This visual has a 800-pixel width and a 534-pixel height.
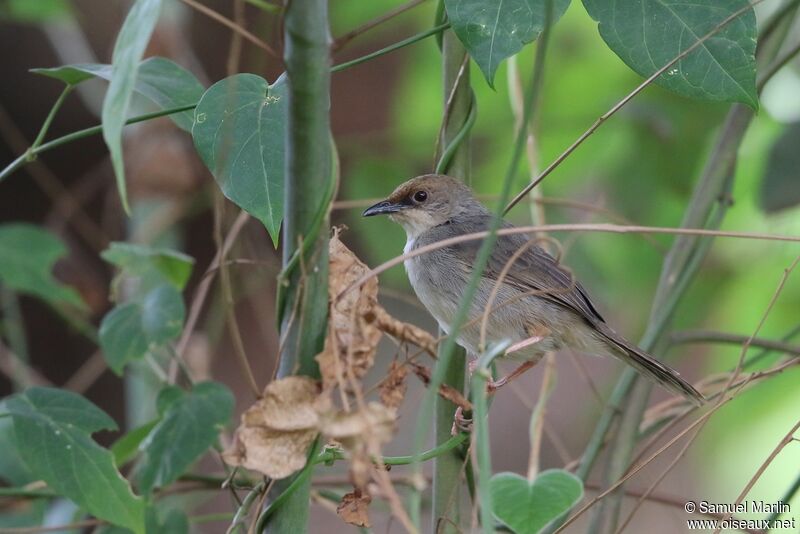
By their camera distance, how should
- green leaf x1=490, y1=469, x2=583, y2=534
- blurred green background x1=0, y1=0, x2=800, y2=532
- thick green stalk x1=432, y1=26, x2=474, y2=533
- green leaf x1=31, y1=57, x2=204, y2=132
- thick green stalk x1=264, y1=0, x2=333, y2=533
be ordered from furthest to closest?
1. blurred green background x1=0, y1=0, x2=800, y2=532
2. thick green stalk x1=432, y1=26, x2=474, y2=533
3. green leaf x1=31, y1=57, x2=204, y2=132
4. green leaf x1=490, y1=469, x2=583, y2=534
5. thick green stalk x1=264, y1=0, x2=333, y2=533

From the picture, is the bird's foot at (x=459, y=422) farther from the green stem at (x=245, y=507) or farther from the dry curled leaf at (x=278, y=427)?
the dry curled leaf at (x=278, y=427)

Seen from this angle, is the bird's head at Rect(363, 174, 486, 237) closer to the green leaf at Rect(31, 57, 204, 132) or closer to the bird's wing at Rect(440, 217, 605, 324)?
the bird's wing at Rect(440, 217, 605, 324)

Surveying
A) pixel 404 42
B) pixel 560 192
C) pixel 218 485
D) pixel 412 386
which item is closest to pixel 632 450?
pixel 218 485

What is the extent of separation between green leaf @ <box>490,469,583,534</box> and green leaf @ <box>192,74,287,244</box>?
766mm

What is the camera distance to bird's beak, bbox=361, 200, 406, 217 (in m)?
3.43

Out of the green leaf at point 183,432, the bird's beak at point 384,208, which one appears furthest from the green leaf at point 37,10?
the green leaf at point 183,432

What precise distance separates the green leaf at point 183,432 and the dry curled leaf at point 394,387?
2.92 feet

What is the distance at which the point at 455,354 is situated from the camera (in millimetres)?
2312

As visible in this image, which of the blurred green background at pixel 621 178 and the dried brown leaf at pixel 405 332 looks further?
the blurred green background at pixel 621 178

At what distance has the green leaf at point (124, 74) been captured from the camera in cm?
142

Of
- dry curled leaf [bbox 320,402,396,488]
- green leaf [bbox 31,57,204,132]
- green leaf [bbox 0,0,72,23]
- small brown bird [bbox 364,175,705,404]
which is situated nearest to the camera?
dry curled leaf [bbox 320,402,396,488]

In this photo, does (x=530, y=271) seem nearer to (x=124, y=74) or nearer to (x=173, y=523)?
(x=173, y=523)

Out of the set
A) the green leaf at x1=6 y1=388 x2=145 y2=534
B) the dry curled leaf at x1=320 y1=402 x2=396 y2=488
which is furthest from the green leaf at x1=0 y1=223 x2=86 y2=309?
the dry curled leaf at x1=320 y1=402 x2=396 y2=488

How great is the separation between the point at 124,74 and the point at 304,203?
347mm
